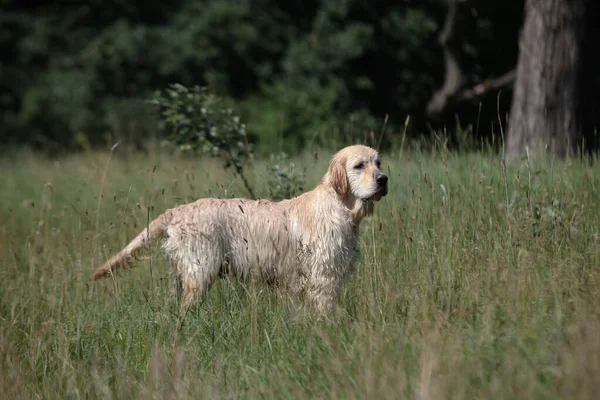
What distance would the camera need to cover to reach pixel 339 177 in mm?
5207

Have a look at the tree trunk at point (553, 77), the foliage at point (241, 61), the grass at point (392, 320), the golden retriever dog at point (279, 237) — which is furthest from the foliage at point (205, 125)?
the foliage at point (241, 61)

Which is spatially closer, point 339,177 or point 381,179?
point 381,179

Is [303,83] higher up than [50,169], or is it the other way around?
[303,83]

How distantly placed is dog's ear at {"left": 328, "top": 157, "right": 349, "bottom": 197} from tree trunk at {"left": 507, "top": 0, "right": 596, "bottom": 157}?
3.81 m

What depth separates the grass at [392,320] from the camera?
3.54 meters

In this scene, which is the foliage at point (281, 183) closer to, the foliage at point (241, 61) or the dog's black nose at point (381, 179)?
the dog's black nose at point (381, 179)

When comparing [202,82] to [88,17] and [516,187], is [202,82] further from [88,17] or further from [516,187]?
[516,187]

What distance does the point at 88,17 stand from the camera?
19.0 m

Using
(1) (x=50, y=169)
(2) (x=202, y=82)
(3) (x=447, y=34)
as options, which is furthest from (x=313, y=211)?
(2) (x=202, y=82)

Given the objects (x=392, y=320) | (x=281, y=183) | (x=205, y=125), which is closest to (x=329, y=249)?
(x=392, y=320)

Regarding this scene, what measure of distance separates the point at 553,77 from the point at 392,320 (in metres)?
5.11

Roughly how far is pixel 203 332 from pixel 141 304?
645 mm

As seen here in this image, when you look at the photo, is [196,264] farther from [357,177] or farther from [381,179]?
[381,179]

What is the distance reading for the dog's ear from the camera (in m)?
5.20
